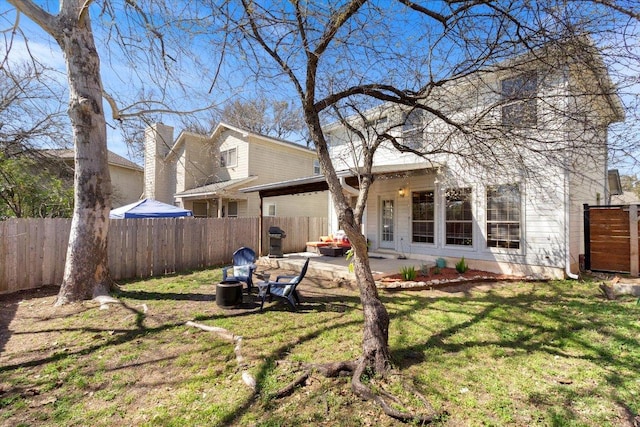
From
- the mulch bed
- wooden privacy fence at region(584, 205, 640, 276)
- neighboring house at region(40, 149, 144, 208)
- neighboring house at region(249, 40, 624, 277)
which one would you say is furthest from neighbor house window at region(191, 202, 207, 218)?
wooden privacy fence at region(584, 205, 640, 276)

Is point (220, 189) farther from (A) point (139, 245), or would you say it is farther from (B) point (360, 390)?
(B) point (360, 390)

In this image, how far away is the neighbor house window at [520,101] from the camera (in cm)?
418

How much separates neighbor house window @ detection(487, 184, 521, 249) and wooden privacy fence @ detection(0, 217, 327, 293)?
25.7ft

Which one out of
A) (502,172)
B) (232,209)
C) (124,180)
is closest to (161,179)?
(124,180)

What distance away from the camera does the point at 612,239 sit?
25.7 ft

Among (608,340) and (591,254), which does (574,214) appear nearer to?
(591,254)

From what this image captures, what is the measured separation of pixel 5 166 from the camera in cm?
969

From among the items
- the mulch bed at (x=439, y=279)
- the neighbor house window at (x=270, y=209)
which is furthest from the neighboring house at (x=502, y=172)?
the neighbor house window at (x=270, y=209)

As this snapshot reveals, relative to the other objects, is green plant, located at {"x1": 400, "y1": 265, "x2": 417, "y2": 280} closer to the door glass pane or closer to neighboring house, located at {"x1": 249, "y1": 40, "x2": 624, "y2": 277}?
neighboring house, located at {"x1": 249, "y1": 40, "x2": 624, "y2": 277}

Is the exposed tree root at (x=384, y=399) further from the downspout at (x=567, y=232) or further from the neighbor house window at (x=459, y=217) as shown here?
the neighbor house window at (x=459, y=217)

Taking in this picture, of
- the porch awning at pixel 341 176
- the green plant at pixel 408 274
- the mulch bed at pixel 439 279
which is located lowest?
the mulch bed at pixel 439 279

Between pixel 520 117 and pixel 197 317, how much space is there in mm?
5910

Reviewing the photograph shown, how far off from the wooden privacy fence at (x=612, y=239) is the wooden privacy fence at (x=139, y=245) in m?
9.85

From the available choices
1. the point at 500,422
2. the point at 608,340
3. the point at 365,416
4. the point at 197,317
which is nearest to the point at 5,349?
the point at 197,317
